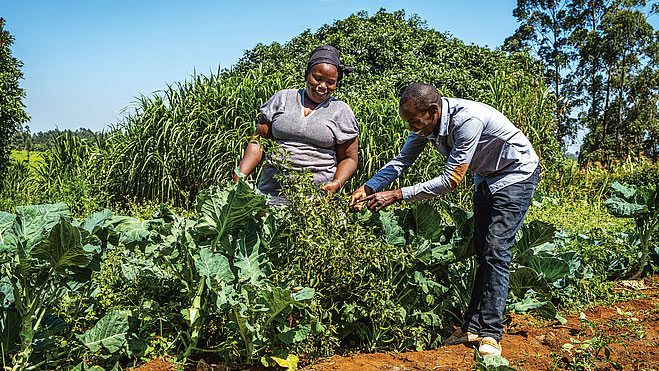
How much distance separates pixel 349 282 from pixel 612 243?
318cm

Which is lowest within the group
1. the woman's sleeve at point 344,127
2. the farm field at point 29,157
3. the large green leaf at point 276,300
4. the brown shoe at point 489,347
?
the brown shoe at point 489,347

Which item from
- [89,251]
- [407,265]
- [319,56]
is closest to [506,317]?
[407,265]

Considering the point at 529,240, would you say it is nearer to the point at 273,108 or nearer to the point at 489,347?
the point at 489,347

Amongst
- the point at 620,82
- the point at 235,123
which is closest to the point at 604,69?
the point at 620,82

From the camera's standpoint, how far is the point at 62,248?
2449 millimetres

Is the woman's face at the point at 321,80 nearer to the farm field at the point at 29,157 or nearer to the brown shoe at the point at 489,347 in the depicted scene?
the brown shoe at the point at 489,347

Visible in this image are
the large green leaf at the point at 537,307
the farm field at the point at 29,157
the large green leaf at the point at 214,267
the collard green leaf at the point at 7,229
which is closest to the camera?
the collard green leaf at the point at 7,229

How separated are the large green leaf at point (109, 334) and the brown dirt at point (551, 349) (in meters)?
Result: 0.17

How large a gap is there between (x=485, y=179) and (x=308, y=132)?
98 cm

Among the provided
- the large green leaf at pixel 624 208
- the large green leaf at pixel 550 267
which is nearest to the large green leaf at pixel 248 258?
the large green leaf at pixel 550 267

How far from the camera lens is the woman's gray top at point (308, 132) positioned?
352 centimetres

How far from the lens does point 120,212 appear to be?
7539 mm

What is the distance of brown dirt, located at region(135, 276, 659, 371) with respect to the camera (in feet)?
9.86

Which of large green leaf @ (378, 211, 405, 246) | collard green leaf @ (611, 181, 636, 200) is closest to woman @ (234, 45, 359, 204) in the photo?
large green leaf @ (378, 211, 405, 246)
